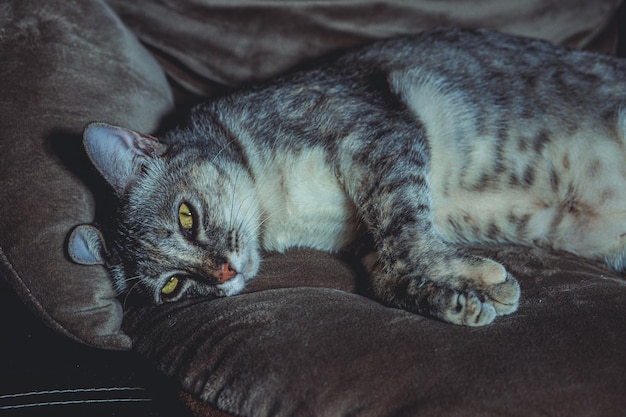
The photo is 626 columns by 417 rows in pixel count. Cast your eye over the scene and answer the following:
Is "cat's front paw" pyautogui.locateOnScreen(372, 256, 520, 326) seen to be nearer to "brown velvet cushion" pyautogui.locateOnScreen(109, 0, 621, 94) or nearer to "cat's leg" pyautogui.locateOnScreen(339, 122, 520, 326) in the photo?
"cat's leg" pyautogui.locateOnScreen(339, 122, 520, 326)

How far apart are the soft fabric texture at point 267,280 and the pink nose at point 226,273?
72 mm

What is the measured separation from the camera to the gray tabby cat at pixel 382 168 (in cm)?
171

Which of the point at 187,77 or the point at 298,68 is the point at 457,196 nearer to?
the point at 298,68

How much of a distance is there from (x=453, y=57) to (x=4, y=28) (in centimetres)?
145

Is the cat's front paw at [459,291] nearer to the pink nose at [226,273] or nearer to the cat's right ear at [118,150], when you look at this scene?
the pink nose at [226,273]

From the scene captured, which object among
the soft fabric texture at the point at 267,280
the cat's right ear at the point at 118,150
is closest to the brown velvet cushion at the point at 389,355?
the soft fabric texture at the point at 267,280

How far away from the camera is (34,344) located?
156cm

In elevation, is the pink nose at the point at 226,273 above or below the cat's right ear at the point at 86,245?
below

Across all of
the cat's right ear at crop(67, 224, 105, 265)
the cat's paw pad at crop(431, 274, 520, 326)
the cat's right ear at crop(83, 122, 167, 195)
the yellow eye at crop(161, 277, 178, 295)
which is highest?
the cat's right ear at crop(83, 122, 167, 195)

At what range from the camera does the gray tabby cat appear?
67.4 inches

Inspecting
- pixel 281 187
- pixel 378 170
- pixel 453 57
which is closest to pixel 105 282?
pixel 281 187

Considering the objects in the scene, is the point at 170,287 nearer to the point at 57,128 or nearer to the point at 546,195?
the point at 57,128

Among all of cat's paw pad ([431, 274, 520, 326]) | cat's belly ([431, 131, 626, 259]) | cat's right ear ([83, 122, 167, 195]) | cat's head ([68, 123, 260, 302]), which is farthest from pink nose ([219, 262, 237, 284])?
cat's belly ([431, 131, 626, 259])

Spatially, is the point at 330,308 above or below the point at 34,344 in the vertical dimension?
above
